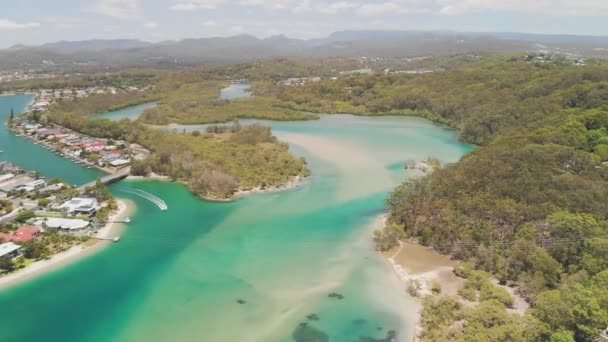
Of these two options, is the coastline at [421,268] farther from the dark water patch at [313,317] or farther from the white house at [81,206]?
the white house at [81,206]

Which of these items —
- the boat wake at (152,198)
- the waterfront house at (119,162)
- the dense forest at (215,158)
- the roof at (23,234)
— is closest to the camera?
the roof at (23,234)

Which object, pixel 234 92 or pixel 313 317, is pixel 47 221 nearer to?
pixel 313 317

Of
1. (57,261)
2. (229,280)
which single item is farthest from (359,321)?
(57,261)

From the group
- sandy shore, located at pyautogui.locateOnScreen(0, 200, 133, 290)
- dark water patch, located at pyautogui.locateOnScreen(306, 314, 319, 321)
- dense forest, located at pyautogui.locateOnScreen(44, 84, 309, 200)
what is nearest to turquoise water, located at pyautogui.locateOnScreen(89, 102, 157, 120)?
dense forest, located at pyautogui.locateOnScreen(44, 84, 309, 200)

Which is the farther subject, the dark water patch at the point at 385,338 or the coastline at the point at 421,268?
the coastline at the point at 421,268

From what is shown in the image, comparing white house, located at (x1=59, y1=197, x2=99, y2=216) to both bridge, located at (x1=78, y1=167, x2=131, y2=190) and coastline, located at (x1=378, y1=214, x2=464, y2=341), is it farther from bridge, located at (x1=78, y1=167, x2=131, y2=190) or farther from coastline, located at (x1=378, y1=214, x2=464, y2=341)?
coastline, located at (x1=378, y1=214, x2=464, y2=341)

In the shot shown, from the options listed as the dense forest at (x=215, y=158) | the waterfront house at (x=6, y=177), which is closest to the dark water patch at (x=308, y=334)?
the dense forest at (x=215, y=158)

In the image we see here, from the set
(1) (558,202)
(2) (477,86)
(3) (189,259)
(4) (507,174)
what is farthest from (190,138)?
(2) (477,86)

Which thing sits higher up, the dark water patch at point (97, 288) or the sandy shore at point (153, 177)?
the sandy shore at point (153, 177)
